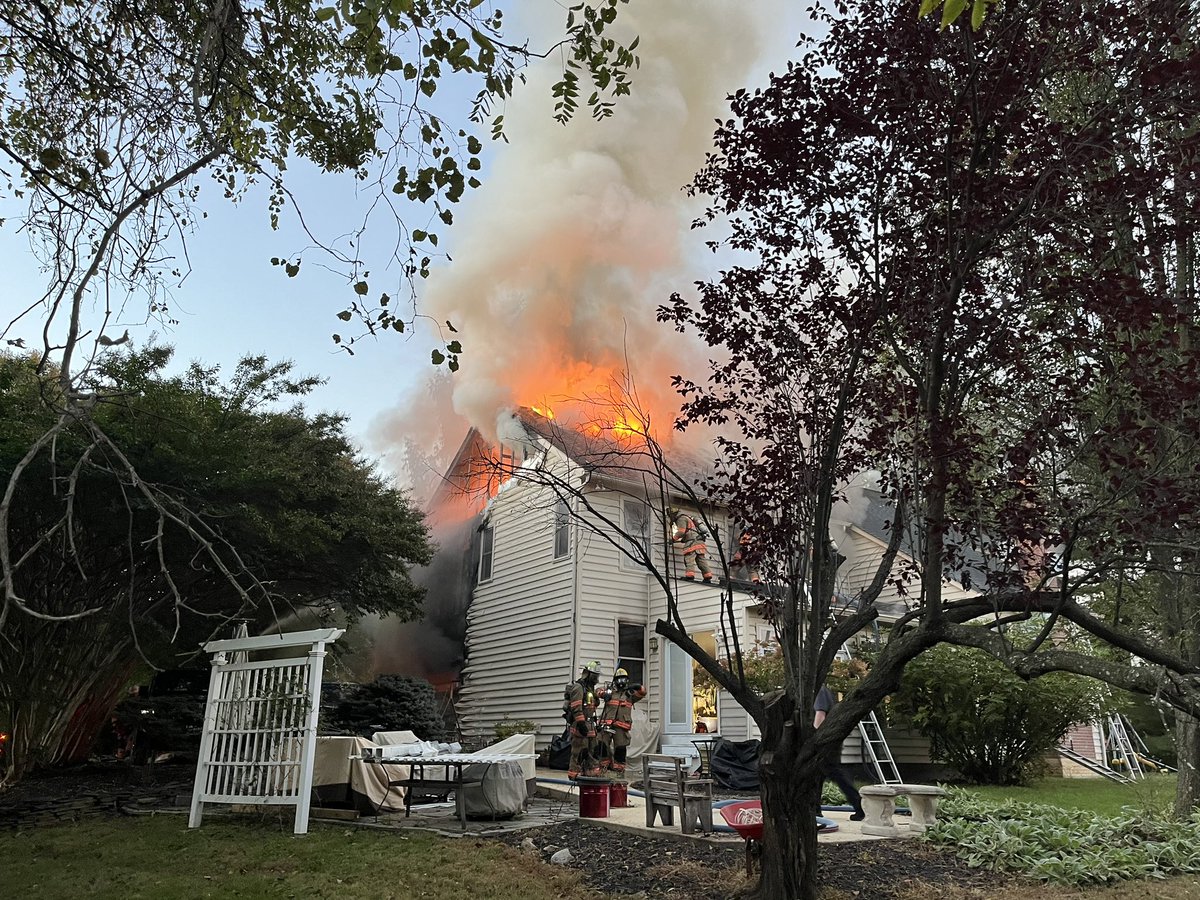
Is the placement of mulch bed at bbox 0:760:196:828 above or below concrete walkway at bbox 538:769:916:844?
below

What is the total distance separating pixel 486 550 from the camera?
20.7 meters

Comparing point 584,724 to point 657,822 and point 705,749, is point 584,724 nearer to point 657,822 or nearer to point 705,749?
point 657,822

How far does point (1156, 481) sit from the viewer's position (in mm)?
4527

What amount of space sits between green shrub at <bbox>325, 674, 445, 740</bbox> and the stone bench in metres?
9.46

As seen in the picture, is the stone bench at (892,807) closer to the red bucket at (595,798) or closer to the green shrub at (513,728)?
the red bucket at (595,798)

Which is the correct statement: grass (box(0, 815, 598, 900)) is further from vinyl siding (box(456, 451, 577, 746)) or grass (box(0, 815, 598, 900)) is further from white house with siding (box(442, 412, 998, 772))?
vinyl siding (box(456, 451, 577, 746))

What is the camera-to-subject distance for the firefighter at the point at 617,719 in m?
12.0

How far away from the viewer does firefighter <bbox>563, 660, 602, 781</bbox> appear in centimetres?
1173

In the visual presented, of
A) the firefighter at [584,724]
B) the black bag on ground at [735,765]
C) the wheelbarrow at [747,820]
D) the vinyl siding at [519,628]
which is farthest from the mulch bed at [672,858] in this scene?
the vinyl siding at [519,628]

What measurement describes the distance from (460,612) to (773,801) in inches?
650

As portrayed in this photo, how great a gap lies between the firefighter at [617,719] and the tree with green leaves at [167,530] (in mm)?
4438

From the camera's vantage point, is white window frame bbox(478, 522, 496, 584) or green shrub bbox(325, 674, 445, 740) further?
white window frame bbox(478, 522, 496, 584)

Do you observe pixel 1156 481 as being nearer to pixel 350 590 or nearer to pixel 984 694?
pixel 984 694

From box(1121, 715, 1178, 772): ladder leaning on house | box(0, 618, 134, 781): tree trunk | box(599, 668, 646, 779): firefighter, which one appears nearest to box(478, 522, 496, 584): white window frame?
A: box(0, 618, 134, 781): tree trunk
